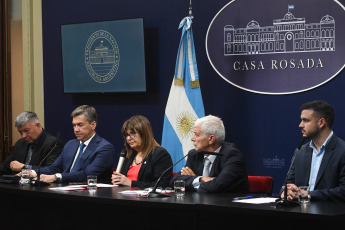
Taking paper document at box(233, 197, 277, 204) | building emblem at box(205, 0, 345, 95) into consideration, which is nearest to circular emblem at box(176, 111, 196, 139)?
building emblem at box(205, 0, 345, 95)

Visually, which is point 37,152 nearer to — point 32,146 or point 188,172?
point 32,146

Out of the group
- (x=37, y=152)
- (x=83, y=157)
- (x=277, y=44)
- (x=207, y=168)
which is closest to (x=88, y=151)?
(x=83, y=157)

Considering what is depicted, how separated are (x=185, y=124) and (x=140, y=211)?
1908mm

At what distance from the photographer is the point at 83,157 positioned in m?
5.54

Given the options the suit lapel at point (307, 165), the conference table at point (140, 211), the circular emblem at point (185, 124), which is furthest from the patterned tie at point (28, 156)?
the suit lapel at point (307, 165)

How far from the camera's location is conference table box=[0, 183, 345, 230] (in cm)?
336

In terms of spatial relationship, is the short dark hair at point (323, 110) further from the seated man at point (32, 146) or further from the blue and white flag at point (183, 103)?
the seated man at point (32, 146)

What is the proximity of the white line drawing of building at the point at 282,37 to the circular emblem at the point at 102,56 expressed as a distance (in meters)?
1.46

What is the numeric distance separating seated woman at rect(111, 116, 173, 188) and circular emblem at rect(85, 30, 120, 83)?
1.72 meters

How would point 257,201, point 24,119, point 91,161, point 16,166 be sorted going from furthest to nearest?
1. point 24,119
2. point 16,166
3. point 91,161
4. point 257,201

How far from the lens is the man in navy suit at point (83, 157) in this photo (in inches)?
211

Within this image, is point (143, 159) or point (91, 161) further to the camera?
point (91, 161)

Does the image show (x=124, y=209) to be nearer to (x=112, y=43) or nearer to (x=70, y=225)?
(x=70, y=225)

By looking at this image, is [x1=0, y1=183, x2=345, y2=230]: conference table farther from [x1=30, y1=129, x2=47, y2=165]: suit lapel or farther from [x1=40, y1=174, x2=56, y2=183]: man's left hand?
[x1=30, y1=129, x2=47, y2=165]: suit lapel
